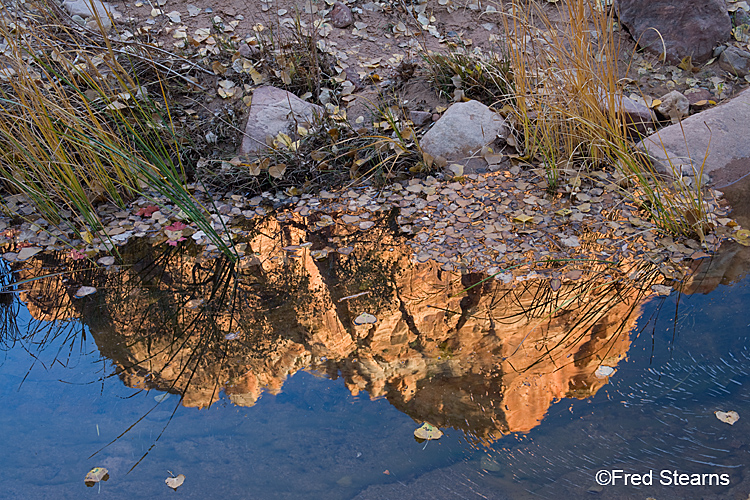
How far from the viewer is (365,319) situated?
2.03m

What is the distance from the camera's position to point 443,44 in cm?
420

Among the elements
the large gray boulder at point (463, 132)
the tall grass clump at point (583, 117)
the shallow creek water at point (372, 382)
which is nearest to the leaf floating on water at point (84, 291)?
the shallow creek water at point (372, 382)

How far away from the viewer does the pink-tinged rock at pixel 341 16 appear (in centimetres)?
431

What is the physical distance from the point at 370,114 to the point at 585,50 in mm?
1526

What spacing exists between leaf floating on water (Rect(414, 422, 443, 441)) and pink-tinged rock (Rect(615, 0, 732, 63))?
3463 millimetres

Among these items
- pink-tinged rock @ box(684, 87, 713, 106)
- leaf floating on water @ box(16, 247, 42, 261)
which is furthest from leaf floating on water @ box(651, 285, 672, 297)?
leaf floating on water @ box(16, 247, 42, 261)

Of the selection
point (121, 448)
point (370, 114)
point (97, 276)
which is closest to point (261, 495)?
point (121, 448)

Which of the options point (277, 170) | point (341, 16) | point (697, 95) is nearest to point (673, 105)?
point (697, 95)

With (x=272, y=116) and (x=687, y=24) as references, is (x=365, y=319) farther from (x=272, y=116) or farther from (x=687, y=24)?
(x=687, y=24)

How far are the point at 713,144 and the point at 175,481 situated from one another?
3068 millimetres

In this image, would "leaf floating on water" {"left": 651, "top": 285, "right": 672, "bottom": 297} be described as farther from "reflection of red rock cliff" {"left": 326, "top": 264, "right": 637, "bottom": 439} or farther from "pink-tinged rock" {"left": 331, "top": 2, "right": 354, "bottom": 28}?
"pink-tinged rock" {"left": 331, "top": 2, "right": 354, "bottom": 28}

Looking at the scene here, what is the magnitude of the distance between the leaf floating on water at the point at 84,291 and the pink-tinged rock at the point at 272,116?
4.28 feet

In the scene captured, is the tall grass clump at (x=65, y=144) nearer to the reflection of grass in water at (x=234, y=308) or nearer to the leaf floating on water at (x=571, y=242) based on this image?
the reflection of grass in water at (x=234, y=308)

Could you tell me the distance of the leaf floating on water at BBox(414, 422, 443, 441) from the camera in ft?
5.04
